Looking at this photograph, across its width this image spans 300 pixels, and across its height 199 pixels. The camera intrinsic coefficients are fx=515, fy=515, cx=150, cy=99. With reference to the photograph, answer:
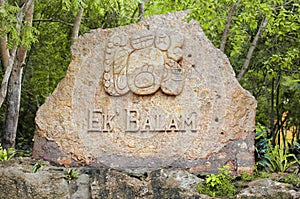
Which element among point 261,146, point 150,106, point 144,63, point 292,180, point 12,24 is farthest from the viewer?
point 261,146

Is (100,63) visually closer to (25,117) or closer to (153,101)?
(153,101)

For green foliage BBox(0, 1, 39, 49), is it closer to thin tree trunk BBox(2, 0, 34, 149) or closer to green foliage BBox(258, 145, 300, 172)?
thin tree trunk BBox(2, 0, 34, 149)

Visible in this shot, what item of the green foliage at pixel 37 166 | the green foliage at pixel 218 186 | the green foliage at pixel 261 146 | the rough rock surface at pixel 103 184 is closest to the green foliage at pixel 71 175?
the rough rock surface at pixel 103 184

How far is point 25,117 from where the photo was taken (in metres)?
12.1

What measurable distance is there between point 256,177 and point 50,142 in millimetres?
2983

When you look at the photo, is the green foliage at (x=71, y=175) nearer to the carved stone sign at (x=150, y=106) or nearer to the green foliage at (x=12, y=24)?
the carved stone sign at (x=150, y=106)

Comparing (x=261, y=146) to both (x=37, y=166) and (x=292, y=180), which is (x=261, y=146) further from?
(x=37, y=166)

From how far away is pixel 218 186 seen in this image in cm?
661

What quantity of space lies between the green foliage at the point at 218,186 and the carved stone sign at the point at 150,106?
37 centimetres

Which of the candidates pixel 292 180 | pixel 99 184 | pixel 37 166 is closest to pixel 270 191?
pixel 292 180

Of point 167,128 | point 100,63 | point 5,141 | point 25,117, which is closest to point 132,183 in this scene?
point 167,128

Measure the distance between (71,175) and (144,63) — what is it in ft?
6.47

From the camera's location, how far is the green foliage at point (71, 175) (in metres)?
6.89

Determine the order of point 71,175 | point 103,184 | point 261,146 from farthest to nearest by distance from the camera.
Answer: point 261,146, point 71,175, point 103,184
